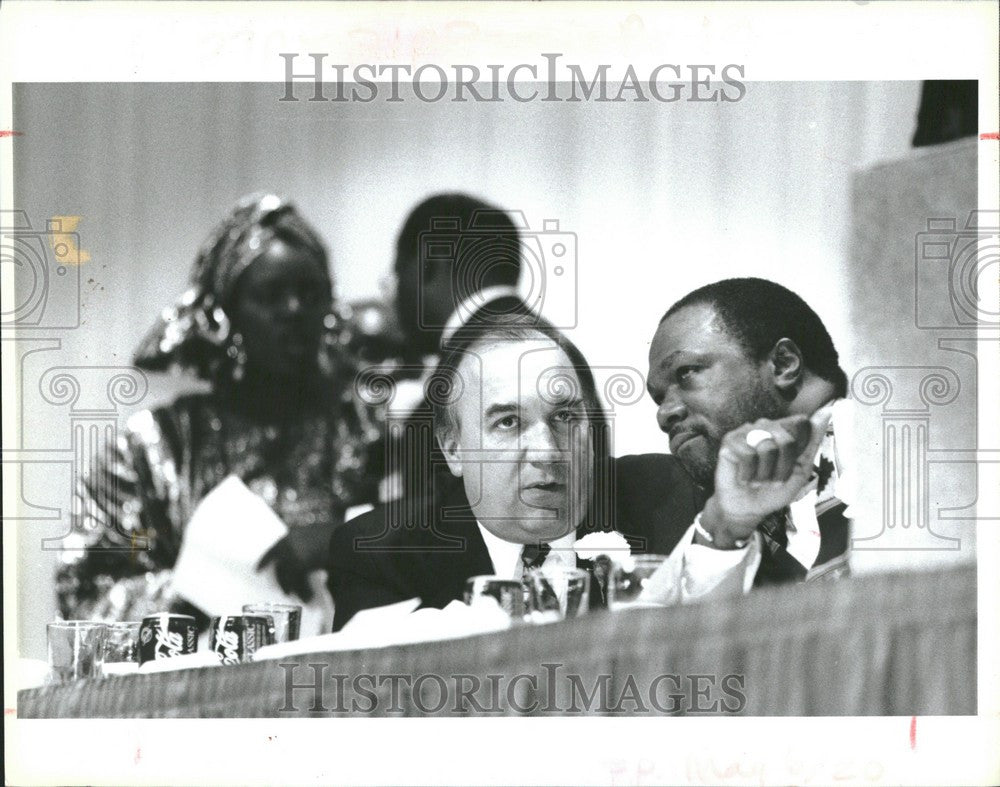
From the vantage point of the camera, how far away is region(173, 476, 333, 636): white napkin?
3557 mm

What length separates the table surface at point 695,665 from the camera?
3.43 m

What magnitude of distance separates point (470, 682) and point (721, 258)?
1.16 meters

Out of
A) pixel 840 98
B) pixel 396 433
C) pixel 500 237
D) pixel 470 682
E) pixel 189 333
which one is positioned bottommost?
pixel 470 682

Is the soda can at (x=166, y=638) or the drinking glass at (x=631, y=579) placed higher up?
the drinking glass at (x=631, y=579)

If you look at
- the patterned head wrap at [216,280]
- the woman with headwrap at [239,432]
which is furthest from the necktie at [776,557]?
the patterned head wrap at [216,280]

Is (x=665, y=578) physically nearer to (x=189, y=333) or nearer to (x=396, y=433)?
(x=396, y=433)

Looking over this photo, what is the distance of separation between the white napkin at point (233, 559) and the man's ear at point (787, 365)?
1.19 m

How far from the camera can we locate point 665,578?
3.43m

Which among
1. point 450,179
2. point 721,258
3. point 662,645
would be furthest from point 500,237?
point 662,645

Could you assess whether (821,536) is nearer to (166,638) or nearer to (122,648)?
(166,638)

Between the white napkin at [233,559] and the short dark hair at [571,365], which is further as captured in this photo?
the white napkin at [233,559]

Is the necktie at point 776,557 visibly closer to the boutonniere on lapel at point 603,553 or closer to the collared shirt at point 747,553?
the collared shirt at point 747,553

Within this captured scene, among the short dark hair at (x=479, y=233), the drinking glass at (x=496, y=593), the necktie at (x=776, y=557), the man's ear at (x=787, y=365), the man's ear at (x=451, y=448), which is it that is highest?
the short dark hair at (x=479, y=233)

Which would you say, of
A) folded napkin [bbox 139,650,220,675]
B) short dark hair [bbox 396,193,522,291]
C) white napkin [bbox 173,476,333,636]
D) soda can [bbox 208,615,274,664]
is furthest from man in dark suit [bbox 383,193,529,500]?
folded napkin [bbox 139,650,220,675]
